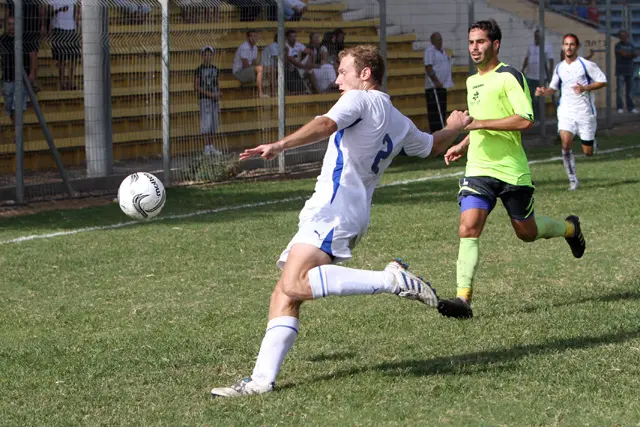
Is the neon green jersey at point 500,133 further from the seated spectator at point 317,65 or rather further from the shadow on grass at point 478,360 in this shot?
the seated spectator at point 317,65

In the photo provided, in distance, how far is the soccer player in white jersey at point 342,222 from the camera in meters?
5.70

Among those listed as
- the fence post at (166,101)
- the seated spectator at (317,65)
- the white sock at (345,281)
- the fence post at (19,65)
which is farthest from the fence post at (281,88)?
the white sock at (345,281)

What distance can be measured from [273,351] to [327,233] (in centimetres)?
67

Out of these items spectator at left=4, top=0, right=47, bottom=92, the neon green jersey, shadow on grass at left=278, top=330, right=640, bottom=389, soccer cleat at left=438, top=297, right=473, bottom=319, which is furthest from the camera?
spectator at left=4, top=0, right=47, bottom=92

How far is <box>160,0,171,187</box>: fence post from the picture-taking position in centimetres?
1608

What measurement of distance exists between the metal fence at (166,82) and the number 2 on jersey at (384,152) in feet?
30.0

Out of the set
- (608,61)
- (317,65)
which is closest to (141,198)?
(317,65)

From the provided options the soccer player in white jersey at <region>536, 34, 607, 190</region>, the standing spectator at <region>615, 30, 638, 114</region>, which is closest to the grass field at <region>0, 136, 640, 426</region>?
the soccer player in white jersey at <region>536, 34, 607, 190</region>

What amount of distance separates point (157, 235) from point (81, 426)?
6383mm

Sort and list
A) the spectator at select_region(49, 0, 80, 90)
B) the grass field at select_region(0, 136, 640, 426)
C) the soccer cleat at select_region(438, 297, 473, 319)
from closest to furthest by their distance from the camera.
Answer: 1. the grass field at select_region(0, 136, 640, 426)
2. the soccer cleat at select_region(438, 297, 473, 319)
3. the spectator at select_region(49, 0, 80, 90)

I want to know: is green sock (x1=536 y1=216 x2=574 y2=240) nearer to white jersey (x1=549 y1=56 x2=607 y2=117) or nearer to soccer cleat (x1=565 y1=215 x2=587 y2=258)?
soccer cleat (x1=565 y1=215 x2=587 y2=258)

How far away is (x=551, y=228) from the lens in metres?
8.30

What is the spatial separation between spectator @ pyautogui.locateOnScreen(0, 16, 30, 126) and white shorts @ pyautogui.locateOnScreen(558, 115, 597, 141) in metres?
7.17

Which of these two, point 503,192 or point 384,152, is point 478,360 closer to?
point 384,152
